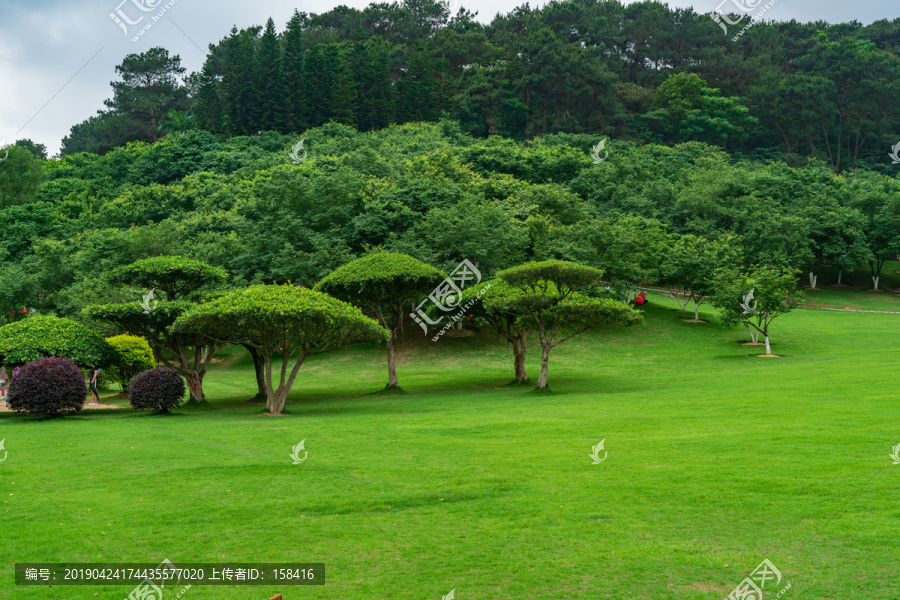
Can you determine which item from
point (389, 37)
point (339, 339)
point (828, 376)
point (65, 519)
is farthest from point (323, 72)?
point (65, 519)

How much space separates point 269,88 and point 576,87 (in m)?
42.9

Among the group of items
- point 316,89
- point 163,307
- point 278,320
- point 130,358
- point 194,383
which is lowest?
point 194,383

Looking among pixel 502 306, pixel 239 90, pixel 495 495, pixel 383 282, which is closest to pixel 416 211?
pixel 383 282

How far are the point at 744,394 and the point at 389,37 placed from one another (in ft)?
377

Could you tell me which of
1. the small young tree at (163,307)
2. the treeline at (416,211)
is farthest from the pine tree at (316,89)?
the small young tree at (163,307)

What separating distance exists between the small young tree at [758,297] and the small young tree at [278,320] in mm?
23257

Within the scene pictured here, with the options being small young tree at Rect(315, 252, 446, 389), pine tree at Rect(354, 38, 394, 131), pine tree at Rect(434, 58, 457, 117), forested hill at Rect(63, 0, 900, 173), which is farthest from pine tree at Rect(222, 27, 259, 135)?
small young tree at Rect(315, 252, 446, 389)

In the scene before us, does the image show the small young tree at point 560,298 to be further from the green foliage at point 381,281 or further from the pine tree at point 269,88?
the pine tree at point 269,88

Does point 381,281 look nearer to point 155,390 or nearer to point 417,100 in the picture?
point 155,390

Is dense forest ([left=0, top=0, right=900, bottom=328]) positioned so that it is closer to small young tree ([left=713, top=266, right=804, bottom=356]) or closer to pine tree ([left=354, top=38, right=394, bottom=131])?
pine tree ([left=354, top=38, right=394, bottom=131])

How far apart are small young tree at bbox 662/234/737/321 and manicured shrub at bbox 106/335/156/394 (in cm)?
3442

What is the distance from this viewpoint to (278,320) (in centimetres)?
2458

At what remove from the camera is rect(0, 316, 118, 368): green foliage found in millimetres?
25375

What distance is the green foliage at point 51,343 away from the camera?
25.4m
